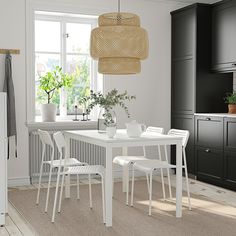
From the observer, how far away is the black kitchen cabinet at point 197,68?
5.95 metres

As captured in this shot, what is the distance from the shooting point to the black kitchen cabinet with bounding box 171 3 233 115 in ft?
19.5

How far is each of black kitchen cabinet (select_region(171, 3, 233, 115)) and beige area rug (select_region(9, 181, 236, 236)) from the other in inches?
61.5

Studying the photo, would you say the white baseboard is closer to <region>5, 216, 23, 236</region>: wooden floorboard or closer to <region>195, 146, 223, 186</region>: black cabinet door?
<region>5, 216, 23, 236</region>: wooden floorboard

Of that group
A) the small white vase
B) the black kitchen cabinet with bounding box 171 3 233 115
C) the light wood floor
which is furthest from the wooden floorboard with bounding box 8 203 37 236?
the black kitchen cabinet with bounding box 171 3 233 115

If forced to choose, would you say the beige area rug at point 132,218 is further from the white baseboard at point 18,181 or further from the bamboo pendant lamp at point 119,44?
the bamboo pendant lamp at point 119,44

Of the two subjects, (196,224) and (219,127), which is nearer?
(196,224)

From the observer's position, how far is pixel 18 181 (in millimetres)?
5723

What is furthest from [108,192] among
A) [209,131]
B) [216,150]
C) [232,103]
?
[232,103]

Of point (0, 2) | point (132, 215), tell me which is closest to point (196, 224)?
point (132, 215)

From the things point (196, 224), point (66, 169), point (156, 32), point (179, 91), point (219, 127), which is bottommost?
point (196, 224)

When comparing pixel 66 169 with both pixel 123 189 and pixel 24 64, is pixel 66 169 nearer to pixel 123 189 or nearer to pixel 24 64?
pixel 123 189

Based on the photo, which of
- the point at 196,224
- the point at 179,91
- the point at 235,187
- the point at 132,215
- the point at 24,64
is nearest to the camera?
the point at 196,224

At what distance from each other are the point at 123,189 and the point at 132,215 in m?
1.04

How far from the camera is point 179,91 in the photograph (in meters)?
6.30
